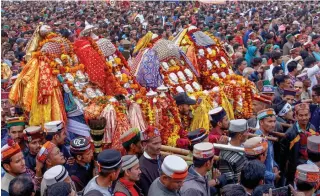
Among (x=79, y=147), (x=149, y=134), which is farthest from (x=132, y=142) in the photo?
(x=79, y=147)

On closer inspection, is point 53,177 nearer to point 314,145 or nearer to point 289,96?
point 314,145

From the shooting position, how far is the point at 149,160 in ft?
13.7

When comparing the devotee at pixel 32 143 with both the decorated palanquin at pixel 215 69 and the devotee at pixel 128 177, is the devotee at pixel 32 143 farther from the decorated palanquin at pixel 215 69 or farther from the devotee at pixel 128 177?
the decorated palanquin at pixel 215 69

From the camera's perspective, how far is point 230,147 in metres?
4.40

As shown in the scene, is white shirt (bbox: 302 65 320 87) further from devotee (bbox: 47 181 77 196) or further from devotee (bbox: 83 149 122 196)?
devotee (bbox: 47 181 77 196)

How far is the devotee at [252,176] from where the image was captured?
12.1 feet

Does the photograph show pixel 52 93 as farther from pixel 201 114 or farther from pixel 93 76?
pixel 201 114

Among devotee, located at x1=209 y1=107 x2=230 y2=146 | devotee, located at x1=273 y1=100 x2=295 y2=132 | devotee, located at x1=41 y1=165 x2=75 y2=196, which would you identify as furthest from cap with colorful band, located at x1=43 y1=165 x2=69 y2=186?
devotee, located at x1=273 y1=100 x2=295 y2=132

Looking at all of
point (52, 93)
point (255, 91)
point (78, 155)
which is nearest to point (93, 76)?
point (52, 93)

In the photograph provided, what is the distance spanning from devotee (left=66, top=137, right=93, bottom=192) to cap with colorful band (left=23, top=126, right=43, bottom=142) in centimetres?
52

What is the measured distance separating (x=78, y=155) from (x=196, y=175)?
44.8 inches

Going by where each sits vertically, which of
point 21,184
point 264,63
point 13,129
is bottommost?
point 264,63

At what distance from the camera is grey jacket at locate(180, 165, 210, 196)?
361 cm

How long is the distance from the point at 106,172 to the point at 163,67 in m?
3.11
